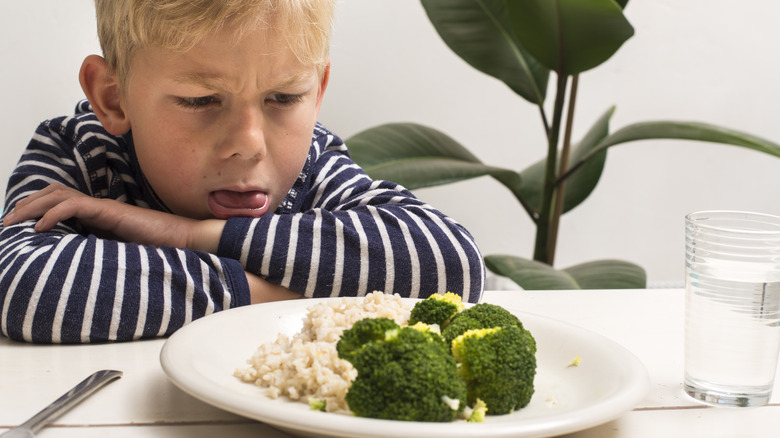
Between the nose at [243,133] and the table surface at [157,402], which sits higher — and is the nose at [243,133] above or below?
above

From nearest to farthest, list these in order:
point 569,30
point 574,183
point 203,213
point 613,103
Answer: point 203,213
point 569,30
point 574,183
point 613,103

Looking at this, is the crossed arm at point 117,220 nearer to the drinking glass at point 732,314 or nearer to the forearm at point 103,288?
the forearm at point 103,288

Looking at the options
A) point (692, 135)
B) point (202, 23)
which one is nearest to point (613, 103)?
point (692, 135)

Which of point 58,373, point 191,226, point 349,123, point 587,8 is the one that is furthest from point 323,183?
point 349,123

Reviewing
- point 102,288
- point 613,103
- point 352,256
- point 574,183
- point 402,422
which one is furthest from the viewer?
point 613,103

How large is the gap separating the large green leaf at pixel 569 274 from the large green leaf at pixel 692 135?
0.79ft

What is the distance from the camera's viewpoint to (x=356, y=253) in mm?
816

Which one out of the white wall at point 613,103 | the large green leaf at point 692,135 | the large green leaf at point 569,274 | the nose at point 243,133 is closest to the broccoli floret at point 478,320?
the nose at point 243,133

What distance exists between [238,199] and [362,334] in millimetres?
465

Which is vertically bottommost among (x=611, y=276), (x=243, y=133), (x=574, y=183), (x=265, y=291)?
(x=611, y=276)

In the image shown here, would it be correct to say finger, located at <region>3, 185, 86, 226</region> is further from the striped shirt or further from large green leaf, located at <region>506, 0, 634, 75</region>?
large green leaf, located at <region>506, 0, 634, 75</region>

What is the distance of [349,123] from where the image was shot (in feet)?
6.51

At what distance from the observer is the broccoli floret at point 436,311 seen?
21.9 inches

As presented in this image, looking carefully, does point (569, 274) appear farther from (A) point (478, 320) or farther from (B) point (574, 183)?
(A) point (478, 320)
